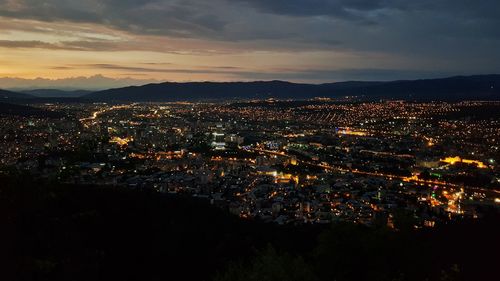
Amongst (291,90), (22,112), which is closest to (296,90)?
(291,90)

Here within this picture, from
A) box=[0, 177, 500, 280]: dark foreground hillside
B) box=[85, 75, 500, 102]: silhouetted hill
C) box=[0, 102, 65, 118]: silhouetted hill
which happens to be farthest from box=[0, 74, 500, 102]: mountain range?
box=[0, 177, 500, 280]: dark foreground hillside

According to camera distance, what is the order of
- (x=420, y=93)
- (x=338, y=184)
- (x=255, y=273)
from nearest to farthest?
(x=255, y=273) → (x=338, y=184) → (x=420, y=93)

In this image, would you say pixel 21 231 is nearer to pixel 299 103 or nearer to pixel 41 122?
pixel 41 122

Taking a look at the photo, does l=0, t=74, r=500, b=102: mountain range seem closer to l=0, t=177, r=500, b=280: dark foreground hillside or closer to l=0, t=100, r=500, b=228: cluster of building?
l=0, t=100, r=500, b=228: cluster of building

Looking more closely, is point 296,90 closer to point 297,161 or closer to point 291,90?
point 291,90

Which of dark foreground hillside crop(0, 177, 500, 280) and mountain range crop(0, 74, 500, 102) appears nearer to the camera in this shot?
dark foreground hillside crop(0, 177, 500, 280)

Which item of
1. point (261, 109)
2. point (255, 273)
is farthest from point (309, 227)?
point (261, 109)

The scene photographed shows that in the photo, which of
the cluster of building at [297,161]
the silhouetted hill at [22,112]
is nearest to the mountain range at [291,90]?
the cluster of building at [297,161]
